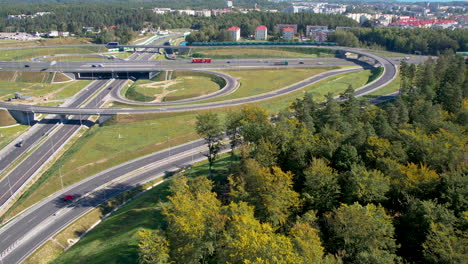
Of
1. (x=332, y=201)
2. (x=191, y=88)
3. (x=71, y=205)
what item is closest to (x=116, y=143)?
(x=71, y=205)

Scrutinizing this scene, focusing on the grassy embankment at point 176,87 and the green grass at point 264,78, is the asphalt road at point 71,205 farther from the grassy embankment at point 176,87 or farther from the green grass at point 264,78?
the grassy embankment at point 176,87

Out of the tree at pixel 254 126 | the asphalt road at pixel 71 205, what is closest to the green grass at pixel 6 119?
the asphalt road at pixel 71 205

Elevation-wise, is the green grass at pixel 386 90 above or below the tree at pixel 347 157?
below

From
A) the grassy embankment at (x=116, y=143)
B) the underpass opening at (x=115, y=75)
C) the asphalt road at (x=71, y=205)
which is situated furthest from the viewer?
the underpass opening at (x=115, y=75)

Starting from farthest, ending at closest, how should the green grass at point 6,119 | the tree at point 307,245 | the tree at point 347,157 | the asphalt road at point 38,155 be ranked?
the green grass at point 6,119 < the asphalt road at point 38,155 < the tree at point 347,157 < the tree at point 307,245

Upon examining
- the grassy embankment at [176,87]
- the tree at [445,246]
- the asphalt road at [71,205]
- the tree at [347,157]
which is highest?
the tree at [347,157]

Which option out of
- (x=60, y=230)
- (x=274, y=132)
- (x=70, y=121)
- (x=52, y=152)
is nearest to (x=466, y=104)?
(x=274, y=132)
